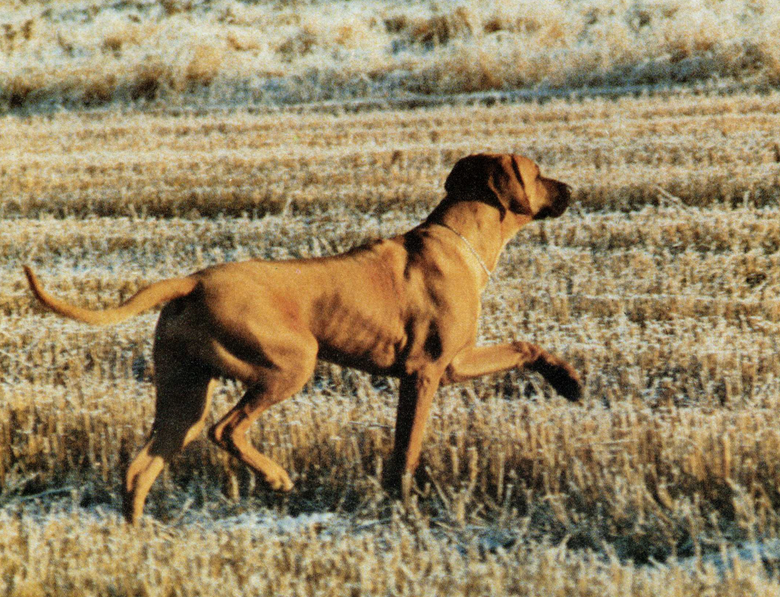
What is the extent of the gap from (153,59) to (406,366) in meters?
18.3

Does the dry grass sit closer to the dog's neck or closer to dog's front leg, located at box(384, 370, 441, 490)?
the dog's neck

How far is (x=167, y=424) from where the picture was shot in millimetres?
4488

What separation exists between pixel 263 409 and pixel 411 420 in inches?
24.3

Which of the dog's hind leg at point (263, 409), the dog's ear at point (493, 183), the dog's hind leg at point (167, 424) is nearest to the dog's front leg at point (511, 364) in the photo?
the dog's ear at point (493, 183)

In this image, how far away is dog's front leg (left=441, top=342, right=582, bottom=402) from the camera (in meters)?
4.88

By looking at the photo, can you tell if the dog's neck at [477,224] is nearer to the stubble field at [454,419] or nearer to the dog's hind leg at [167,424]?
the stubble field at [454,419]

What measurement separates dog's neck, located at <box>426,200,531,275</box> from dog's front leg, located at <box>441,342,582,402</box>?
36cm

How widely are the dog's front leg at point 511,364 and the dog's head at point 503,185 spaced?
626mm

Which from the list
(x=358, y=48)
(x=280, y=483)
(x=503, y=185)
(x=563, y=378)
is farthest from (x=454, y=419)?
(x=358, y=48)

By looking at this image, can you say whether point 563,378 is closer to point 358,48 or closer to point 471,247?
point 471,247

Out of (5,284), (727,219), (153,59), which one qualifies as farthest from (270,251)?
(153,59)

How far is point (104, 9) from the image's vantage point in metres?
30.0

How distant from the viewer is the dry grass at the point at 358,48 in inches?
A: 749

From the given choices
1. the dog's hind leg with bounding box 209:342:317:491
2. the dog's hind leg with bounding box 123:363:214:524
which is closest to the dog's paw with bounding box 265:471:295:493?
A: the dog's hind leg with bounding box 209:342:317:491
